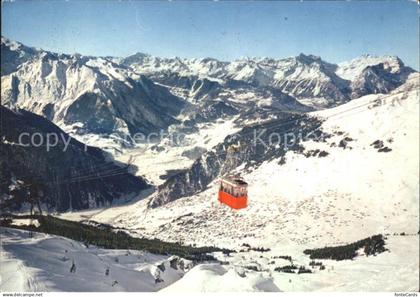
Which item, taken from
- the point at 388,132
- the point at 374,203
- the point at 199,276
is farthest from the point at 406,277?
the point at 388,132

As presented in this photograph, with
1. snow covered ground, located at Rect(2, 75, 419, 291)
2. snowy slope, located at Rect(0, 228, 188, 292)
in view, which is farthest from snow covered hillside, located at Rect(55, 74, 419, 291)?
snowy slope, located at Rect(0, 228, 188, 292)

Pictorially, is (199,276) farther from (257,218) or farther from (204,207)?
(204,207)

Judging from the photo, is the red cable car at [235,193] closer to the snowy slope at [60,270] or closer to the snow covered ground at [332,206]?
the snowy slope at [60,270]

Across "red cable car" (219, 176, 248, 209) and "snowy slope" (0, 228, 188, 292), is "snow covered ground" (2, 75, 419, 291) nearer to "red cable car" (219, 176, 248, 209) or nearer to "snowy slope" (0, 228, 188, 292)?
"red cable car" (219, 176, 248, 209)

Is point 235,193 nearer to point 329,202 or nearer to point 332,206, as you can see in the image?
point 332,206

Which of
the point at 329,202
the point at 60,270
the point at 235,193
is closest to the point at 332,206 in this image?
the point at 329,202

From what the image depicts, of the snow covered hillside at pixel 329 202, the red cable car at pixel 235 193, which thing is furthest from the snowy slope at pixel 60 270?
the snow covered hillside at pixel 329 202
